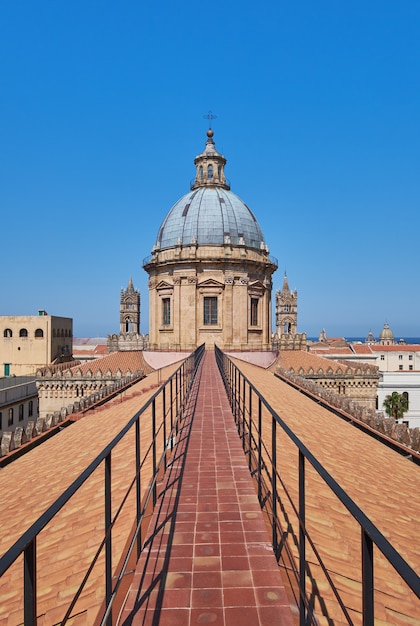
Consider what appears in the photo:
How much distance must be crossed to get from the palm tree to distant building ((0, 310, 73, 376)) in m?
39.6

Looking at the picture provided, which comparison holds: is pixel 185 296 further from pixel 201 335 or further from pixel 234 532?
pixel 234 532

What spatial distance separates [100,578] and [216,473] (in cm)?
208

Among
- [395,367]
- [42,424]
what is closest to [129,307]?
[395,367]

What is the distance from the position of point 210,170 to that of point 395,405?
1104 inches

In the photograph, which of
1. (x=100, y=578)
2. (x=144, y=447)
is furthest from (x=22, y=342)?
(x=100, y=578)

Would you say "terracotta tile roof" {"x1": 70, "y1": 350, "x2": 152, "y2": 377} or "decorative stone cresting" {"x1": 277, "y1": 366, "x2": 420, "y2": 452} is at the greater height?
"terracotta tile roof" {"x1": 70, "y1": 350, "x2": 152, "y2": 377}

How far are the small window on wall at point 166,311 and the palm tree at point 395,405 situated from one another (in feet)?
76.6

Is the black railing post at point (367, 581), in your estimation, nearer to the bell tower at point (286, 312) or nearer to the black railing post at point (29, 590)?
the black railing post at point (29, 590)

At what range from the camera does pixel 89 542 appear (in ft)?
14.8

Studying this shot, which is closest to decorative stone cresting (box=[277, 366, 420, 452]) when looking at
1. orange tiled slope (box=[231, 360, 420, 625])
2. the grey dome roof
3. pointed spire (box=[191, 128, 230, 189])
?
orange tiled slope (box=[231, 360, 420, 625])

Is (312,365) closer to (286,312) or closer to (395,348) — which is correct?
(286,312)

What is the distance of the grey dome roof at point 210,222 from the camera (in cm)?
3278

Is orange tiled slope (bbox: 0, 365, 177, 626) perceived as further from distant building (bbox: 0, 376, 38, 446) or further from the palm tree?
the palm tree

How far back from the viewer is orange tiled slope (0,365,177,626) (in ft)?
11.7
